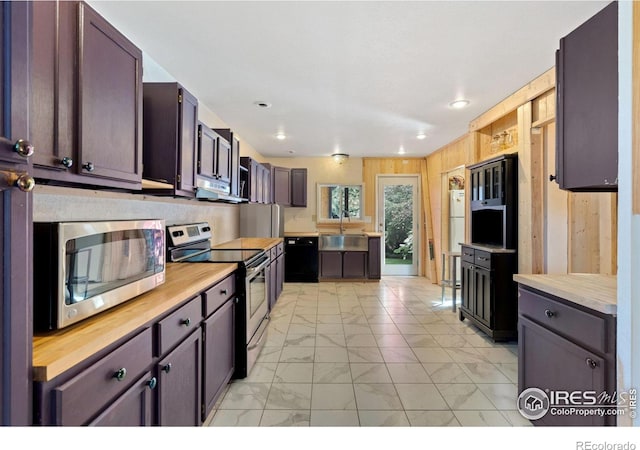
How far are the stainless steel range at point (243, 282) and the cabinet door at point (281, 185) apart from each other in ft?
9.05

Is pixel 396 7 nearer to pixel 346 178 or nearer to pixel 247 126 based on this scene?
pixel 247 126

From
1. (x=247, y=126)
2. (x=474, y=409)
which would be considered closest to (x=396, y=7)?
(x=474, y=409)

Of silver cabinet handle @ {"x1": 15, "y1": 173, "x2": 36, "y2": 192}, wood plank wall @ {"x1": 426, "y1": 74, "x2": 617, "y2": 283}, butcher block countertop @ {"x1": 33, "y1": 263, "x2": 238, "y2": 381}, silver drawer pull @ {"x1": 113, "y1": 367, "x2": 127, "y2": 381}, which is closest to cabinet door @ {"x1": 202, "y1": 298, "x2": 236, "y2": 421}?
butcher block countertop @ {"x1": 33, "y1": 263, "x2": 238, "y2": 381}

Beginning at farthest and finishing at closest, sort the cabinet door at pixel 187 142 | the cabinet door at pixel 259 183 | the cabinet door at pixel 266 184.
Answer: the cabinet door at pixel 266 184 → the cabinet door at pixel 259 183 → the cabinet door at pixel 187 142

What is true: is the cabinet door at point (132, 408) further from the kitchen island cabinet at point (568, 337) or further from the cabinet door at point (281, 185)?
the cabinet door at point (281, 185)

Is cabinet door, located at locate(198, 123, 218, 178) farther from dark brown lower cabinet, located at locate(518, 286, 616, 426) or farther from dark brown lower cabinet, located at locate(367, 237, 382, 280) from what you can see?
dark brown lower cabinet, located at locate(367, 237, 382, 280)

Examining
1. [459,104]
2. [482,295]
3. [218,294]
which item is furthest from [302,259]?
[218,294]

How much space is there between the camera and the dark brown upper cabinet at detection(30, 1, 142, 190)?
3.46 ft

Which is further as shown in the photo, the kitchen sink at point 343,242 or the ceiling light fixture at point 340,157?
the ceiling light fixture at point 340,157

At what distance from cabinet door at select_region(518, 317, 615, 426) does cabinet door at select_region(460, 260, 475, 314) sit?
1.57 metres

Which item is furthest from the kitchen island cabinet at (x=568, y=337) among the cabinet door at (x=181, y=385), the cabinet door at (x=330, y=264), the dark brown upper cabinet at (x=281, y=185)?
the dark brown upper cabinet at (x=281, y=185)

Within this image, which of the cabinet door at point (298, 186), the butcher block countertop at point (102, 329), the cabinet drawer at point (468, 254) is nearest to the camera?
the butcher block countertop at point (102, 329)

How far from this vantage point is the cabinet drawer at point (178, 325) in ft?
4.23
